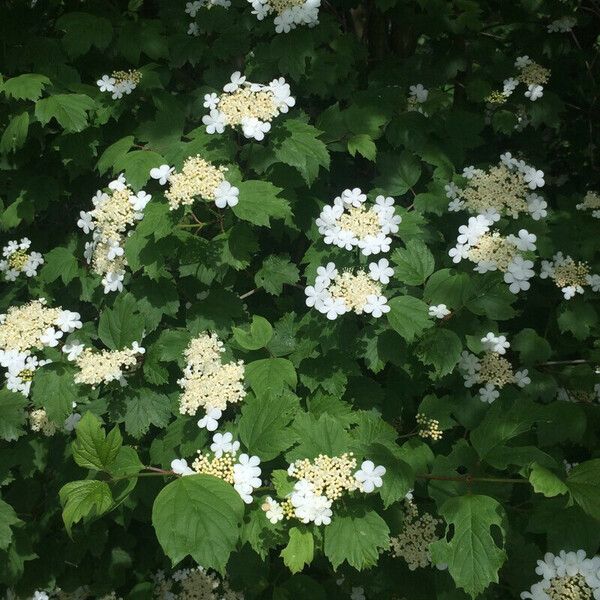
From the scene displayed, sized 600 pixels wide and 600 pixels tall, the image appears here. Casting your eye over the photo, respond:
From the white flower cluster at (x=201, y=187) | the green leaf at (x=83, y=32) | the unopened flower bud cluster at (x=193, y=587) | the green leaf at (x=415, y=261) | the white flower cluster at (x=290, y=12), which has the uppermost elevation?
the white flower cluster at (x=290, y=12)

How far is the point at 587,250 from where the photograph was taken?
2.81 m

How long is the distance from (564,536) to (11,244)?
275cm

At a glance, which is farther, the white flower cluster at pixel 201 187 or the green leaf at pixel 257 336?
the green leaf at pixel 257 336

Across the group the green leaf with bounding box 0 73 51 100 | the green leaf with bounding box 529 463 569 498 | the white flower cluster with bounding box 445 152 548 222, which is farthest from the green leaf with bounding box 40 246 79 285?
the green leaf with bounding box 529 463 569 498

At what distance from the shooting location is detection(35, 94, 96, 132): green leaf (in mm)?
2650

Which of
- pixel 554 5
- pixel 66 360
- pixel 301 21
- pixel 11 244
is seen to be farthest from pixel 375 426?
pixel 554 5

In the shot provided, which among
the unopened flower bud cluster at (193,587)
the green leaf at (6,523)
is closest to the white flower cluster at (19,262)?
the green leaf at (6,523)

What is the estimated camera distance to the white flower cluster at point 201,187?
7.22ft

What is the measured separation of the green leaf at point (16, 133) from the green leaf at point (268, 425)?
166 cm

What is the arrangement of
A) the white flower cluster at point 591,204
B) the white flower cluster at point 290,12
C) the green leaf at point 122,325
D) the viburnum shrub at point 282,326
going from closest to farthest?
1. the viburnum shrub at point 282,326
2. the green leaf at point 122,325
3. the white flower cluster at point 290,12
4. the white flower cluster at point 591,204

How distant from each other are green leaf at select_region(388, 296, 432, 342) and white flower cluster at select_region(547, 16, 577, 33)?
2.29 metres

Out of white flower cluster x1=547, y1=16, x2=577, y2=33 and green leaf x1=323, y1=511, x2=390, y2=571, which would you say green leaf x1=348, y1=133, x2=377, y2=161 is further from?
white flower cluster x1=547, y1=16, x2=577, y2=33

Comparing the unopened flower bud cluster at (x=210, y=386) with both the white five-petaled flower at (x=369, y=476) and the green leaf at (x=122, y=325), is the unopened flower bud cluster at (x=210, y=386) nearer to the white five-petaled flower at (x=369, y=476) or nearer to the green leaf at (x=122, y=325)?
the green leaf at (x=122, y=325)

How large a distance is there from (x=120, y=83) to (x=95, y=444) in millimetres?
1787
